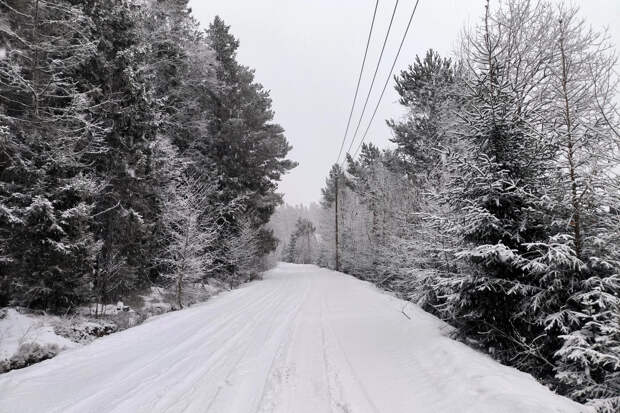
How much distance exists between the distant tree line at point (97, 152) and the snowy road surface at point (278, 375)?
8.80 ft

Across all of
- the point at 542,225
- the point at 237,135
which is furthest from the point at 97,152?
the point at 237,135

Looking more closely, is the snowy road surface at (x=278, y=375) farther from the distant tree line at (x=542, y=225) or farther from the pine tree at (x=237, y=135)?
→ the pine tree at (x=237, y=135)

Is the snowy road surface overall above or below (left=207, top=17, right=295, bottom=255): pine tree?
below

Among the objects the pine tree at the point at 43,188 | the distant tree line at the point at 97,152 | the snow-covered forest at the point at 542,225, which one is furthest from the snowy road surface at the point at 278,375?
the distant tree line at the point at 97,152

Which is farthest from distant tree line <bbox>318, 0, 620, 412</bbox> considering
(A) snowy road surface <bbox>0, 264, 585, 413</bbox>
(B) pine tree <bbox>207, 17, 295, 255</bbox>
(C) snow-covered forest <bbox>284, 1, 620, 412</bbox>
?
(B) pine tree <bbox>207, 17, 295, 255</bbox>

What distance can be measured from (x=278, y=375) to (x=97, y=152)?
23.5ft

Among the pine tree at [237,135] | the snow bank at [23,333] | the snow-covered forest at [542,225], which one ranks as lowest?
the snow bank at [23,333]

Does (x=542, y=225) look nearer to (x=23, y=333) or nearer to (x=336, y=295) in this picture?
(x=336, y=295)

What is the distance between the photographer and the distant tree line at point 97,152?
6.21 meters

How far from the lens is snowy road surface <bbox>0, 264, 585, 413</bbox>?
316cm

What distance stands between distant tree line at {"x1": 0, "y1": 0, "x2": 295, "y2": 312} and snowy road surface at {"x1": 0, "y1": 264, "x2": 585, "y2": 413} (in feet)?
8.80

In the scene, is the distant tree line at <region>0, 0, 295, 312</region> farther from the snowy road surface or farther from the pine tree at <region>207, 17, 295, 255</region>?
the snowy road surface

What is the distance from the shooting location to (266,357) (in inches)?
188

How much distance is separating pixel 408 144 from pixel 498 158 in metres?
12.5
